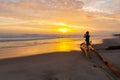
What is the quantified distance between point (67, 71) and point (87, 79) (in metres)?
1.62

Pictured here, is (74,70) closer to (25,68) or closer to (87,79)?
(87,79)

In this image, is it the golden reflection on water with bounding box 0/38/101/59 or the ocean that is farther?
the ocean

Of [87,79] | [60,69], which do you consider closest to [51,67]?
[60,69]

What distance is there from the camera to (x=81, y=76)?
29.6 feet

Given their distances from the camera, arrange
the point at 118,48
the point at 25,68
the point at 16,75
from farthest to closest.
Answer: the point at 118,48
the point at 25,68
the point at 16,75

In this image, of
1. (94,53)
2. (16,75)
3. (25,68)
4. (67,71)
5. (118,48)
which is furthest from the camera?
(118,48)

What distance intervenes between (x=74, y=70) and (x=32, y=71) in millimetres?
2340

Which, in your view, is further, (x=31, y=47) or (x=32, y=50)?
(x=31, y=47)

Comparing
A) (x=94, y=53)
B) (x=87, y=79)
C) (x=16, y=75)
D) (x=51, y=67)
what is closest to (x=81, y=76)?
(x=87, y=79)

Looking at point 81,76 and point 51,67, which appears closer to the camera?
point 81,76

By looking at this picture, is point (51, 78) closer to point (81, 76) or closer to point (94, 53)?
point (81, 76)

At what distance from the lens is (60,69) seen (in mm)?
10453

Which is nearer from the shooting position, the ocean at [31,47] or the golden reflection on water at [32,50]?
the golden reflection on water at [32,50]

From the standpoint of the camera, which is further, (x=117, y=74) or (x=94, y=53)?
(x=94, y=53)
